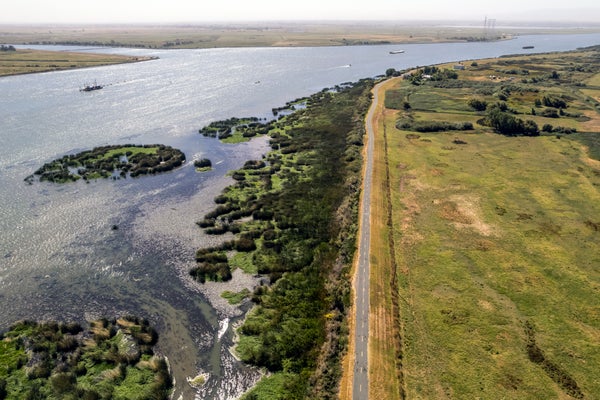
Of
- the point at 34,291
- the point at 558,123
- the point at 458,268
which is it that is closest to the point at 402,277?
the point at 458,268

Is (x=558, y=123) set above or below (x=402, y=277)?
above

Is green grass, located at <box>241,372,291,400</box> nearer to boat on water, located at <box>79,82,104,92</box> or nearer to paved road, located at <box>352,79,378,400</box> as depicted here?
paved road, located at <box>352,79,378,400</box>

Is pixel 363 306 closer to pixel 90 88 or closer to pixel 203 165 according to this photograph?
pixel 203 165

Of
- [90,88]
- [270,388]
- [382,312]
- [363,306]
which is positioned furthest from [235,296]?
[90,88]

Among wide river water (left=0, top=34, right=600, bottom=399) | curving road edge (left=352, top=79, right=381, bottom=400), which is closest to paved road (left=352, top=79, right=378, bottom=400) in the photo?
curving road edge (left=352, top=79, right=381, bottom=400)

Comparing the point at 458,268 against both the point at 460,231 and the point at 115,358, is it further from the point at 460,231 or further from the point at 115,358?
the point at 115,358

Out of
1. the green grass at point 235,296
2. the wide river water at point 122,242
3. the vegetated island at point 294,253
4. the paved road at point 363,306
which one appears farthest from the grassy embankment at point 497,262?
the wide river water at point 122,242
